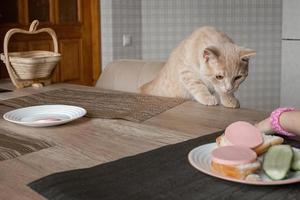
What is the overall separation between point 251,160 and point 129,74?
142 centimetres

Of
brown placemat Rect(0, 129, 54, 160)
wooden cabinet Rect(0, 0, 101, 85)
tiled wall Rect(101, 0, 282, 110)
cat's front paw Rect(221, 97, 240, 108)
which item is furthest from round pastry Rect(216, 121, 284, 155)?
wooden cabinet Rect(0, 0, 101, 85)

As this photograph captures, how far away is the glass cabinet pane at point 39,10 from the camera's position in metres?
3.46

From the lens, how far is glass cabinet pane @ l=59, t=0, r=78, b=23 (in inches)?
143

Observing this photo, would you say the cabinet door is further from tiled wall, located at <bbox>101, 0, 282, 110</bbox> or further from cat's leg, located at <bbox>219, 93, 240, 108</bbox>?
cat's leg, located at <bbox>219, 93, 240, 108</bbox>

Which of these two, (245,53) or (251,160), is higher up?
(245,53)

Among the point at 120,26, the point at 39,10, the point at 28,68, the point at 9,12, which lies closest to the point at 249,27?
the point at 120,26

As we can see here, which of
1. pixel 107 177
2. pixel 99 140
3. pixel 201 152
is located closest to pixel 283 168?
pixel 201 152

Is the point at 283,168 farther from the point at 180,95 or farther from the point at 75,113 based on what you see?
the point at 180,95

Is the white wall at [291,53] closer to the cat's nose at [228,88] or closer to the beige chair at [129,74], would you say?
the beige chair at [129,74]

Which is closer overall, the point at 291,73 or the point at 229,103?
the point at 229,103

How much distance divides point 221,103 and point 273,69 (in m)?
2.04

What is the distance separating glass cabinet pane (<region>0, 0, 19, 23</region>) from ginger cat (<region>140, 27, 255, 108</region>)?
202cm

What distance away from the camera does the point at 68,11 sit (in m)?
3.68

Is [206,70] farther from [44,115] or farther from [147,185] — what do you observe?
[147,185]
